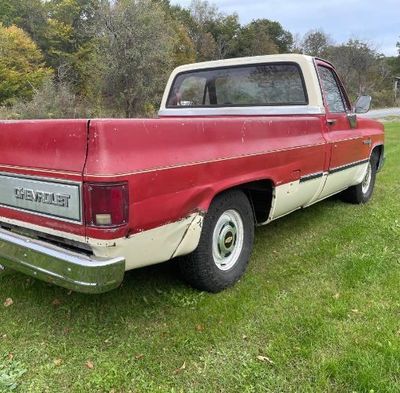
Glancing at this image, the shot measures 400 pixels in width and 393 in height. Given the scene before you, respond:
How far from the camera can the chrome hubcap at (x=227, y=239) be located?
128 inches

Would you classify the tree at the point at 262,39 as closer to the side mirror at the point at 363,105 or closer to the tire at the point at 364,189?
the tire at the point at 364,189

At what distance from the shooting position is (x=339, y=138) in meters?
4.65

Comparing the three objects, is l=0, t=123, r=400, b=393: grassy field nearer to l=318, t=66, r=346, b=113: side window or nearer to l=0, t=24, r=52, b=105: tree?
l=318, t=66, r=346, b=113: side window

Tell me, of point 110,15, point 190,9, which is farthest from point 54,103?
point 190,9

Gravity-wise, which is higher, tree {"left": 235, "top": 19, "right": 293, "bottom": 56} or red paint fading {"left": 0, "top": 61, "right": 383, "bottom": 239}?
tree {"left": 235, "top": 19, "right": 293, "bottom": 56}

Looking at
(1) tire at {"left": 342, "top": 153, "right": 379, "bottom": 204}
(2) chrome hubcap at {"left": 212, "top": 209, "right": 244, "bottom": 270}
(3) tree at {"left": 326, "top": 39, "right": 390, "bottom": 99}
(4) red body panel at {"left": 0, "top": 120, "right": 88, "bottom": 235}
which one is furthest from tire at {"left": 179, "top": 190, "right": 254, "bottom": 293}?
(3) tree at {"left": 326, "top": 39, "right": 390, "bottom": 99}

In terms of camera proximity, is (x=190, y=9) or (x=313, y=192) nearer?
(x=313, y=192)

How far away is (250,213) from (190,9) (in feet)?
189

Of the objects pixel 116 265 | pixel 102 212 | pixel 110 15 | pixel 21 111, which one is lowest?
pixel 21 111

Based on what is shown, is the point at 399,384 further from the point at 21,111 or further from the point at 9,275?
the point at 21,111

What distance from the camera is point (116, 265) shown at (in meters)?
2.35

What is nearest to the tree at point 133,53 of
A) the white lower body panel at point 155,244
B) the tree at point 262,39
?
the white lower body panel at point 155,244

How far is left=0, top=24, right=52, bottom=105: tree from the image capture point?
1185 inches

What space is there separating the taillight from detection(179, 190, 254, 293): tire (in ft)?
2.84
